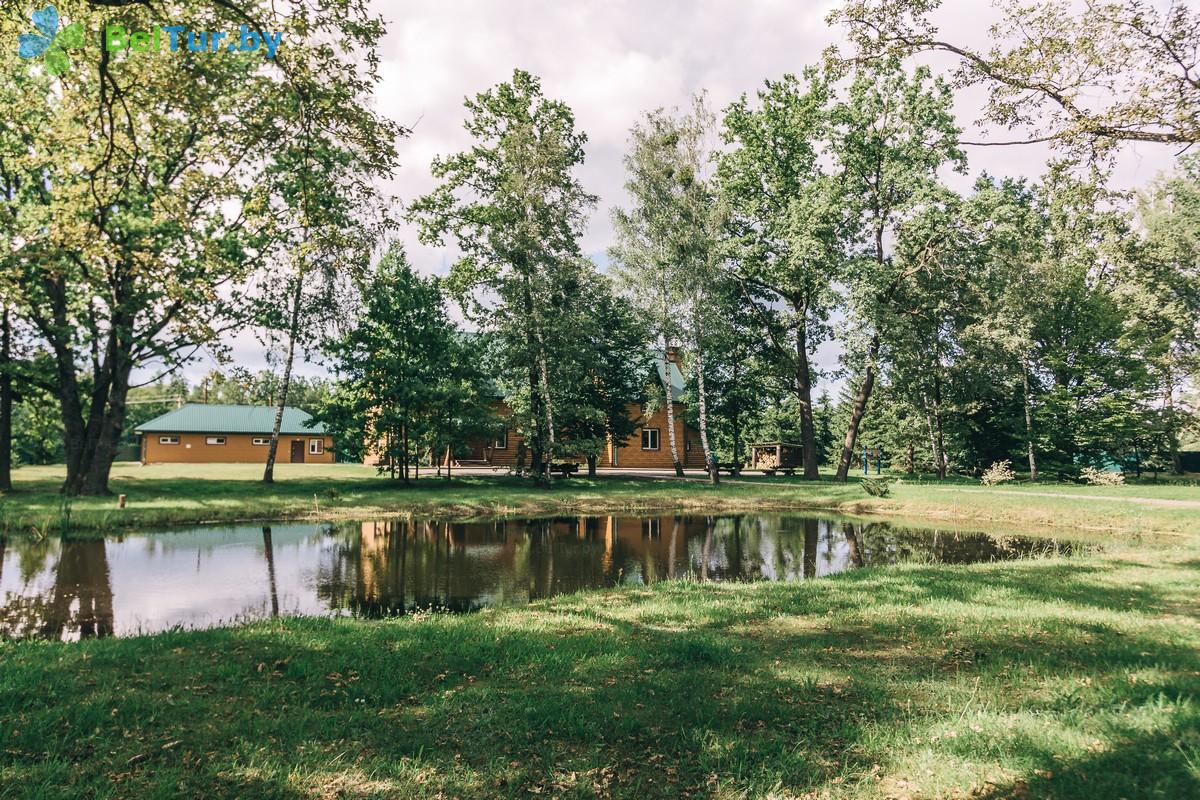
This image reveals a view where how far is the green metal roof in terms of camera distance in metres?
48.2

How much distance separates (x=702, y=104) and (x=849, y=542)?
2178 centimetres

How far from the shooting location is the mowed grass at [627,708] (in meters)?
3.53

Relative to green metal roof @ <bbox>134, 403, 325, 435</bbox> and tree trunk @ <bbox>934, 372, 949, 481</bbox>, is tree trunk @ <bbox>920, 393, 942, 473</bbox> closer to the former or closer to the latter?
tree trunk @ <bbox>934, 372, 949, 481</bbox>

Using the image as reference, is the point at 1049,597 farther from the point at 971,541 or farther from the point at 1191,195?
the point at 1191,195

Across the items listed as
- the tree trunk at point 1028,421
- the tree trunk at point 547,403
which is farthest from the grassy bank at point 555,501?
the tree trunk at point 1028,421

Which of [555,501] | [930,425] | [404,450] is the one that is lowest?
[555,501]

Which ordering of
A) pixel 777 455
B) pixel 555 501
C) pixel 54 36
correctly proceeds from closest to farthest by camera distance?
1. pixel 54 36
2. pixel 555 501
3. pixel 777 455

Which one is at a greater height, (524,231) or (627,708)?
(524,231)

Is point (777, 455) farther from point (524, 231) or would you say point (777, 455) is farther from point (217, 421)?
point (217, 421)

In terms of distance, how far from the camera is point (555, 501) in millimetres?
23250

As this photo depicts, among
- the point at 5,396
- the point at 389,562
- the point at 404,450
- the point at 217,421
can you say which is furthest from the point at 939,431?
the point at 217,421

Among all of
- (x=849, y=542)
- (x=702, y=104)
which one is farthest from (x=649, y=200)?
(x=849, y=542)

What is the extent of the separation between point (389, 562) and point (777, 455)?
3250 centimetres

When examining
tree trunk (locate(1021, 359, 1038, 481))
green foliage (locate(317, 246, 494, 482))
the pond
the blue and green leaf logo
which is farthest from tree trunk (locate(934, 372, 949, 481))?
the blue and green leaf logo
